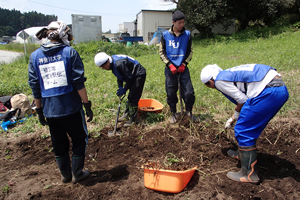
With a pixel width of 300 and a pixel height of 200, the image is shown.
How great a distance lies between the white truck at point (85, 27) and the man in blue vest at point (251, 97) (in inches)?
687

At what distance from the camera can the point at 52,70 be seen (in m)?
2.45

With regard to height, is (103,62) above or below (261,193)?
above

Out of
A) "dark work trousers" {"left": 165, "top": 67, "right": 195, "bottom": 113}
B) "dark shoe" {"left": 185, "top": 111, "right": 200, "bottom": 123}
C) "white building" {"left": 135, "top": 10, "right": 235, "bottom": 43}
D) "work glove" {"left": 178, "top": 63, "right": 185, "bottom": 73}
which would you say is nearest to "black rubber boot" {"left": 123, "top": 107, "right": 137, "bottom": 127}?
"dark work trousers" {"left": 165, "top": 67, "right": 195, "bottom": 113}

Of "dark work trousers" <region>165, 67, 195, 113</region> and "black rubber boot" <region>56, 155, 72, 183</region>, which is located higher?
"dark work trousers" <region>165, 67, 195, 113</region>

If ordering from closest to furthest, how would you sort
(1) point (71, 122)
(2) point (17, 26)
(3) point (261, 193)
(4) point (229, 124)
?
(3) point (261, 193), (1) point (71, 122), (4) point (229, 124), (2) point (17, 26)

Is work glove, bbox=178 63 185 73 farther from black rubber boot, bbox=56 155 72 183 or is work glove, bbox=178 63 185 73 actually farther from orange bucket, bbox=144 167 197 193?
black rubber boot, bbox=56 155 72 183

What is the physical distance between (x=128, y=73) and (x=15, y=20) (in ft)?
343

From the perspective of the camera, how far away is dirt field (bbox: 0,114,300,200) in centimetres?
252

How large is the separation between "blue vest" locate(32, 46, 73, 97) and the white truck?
661 inches

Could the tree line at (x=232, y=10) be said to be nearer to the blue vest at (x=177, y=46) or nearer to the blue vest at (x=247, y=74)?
the blue vest at (x=177, y=46)

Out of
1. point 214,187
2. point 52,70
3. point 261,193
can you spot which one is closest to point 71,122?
point 52,70

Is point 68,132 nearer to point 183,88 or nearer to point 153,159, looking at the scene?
point 153,159

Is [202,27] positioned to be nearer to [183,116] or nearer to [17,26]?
[183,116]

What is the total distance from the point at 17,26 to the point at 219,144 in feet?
345
